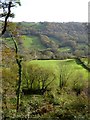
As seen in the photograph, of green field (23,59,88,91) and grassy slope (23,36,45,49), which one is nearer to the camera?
green field (23,59,88,91)

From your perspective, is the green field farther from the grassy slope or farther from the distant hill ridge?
the grassy slope

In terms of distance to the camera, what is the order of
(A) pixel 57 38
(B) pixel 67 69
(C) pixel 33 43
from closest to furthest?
1. (B) pixel 67 69
2. (C) pixel 33 43
3. (A) pixel 57 38

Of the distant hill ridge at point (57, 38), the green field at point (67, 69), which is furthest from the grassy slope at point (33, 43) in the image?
the green field at point (67, 69)

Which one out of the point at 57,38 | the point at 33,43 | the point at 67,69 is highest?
the point at 67,69

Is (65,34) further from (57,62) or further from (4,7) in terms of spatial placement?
(4,7)

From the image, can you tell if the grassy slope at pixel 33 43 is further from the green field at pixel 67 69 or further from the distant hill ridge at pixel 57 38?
the green field at pixel 67 69

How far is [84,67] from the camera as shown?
151ft

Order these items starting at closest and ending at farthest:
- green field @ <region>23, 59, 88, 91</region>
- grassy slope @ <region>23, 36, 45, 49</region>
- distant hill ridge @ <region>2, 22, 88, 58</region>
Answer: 1. green field @ <region>23, 59, 88, 91</region>
2. distant hill ridge @ <region>2, 22, 88, 58</region>
3. grassy slope @ <region>23, 36, 45, 49</region>

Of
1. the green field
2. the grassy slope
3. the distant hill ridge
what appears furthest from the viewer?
the grassy slope

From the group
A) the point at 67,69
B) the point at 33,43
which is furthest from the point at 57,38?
the point at 67,69

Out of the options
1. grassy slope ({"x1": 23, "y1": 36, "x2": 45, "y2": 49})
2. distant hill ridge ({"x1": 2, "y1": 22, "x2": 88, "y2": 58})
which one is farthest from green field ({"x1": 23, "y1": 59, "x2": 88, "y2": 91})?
grassy slope ({"x1": 23, "y1": 36, "x2": 45, "y2": 49})

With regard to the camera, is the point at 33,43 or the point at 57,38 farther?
the point at 57,38

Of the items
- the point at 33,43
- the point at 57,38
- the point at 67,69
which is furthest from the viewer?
the point at 57,38

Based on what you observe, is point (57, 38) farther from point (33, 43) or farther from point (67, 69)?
point (67, 69)
